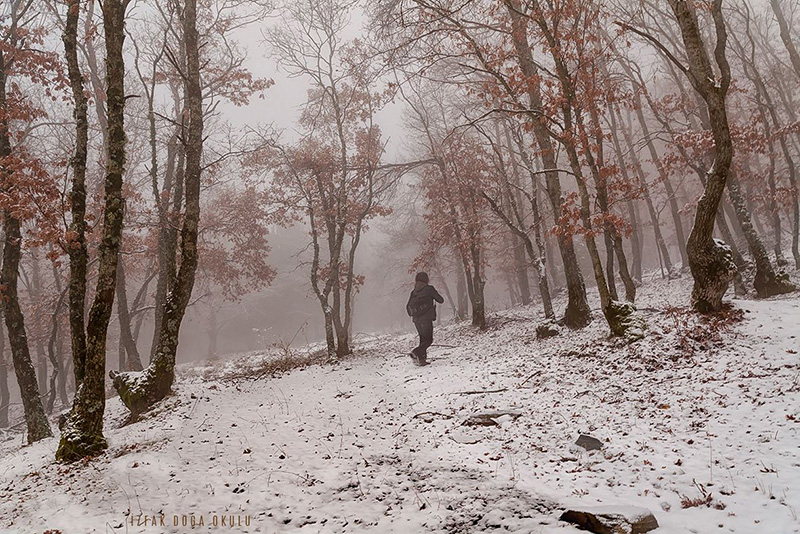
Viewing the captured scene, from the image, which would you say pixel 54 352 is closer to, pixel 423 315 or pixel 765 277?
pixel 423 315

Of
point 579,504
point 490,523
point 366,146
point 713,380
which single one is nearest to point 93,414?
point 490,523

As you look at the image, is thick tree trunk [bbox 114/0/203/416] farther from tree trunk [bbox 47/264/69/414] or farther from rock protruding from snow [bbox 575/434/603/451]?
rock protruding from snow [bbox 575/434/603/451]

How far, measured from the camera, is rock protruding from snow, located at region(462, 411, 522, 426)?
21.1ft

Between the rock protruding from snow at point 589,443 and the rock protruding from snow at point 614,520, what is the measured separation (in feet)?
5.20

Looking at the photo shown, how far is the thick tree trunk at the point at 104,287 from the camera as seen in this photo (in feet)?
20.4

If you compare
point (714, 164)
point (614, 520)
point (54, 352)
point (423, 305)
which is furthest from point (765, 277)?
point (54, 352)

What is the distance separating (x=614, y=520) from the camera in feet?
11.2

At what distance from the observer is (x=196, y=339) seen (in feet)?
147

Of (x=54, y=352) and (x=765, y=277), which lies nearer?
(x=765, y=277)

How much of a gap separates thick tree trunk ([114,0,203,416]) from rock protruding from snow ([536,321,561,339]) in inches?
357

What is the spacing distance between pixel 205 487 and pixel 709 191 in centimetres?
960

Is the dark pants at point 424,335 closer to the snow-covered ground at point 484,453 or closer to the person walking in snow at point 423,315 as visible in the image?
the person walking in snow at point 423,315

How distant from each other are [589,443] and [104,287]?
7.22 metres

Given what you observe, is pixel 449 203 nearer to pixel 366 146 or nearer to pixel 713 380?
pixel 366 146
